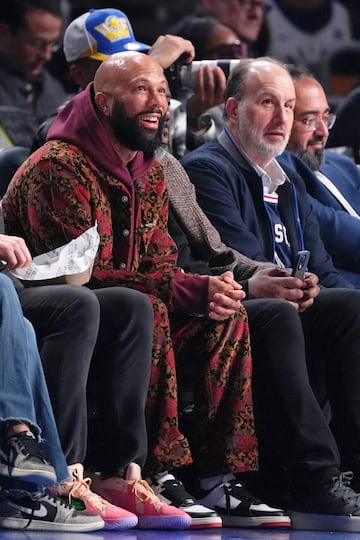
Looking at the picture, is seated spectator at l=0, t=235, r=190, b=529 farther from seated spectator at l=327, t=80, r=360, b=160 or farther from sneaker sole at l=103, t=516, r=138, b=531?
seated spectator at l=327, t=80, r=360, b=160

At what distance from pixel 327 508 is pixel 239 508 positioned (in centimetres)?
26

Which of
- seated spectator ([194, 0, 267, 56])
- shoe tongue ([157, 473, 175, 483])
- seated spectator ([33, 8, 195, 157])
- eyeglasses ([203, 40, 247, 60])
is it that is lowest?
shoe tongue ([157, 473, 175, 483])

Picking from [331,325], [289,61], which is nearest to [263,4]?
[289,61]

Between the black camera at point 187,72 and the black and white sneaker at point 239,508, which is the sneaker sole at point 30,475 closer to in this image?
the black and white sneaker at point 239,508

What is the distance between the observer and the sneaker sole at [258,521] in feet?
13.8

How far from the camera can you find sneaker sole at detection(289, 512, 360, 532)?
4.22 metres

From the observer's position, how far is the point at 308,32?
7.96m

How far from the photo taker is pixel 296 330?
4.34m

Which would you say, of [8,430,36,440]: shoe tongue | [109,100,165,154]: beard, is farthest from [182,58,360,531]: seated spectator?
[8,430,36,440]: shoe tongue

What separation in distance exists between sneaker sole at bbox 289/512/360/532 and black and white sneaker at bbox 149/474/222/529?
0.96ft

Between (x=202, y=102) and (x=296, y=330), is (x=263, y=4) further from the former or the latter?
(x=296, y=330)

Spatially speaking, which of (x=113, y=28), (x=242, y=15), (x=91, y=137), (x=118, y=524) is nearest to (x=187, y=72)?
(x=113, y=28)

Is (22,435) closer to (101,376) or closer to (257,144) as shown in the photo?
(101,376)

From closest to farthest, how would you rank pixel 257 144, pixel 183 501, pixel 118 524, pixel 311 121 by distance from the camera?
pixel 118 524, pixel 183 501, pixel 257 144, pixel 311 121
